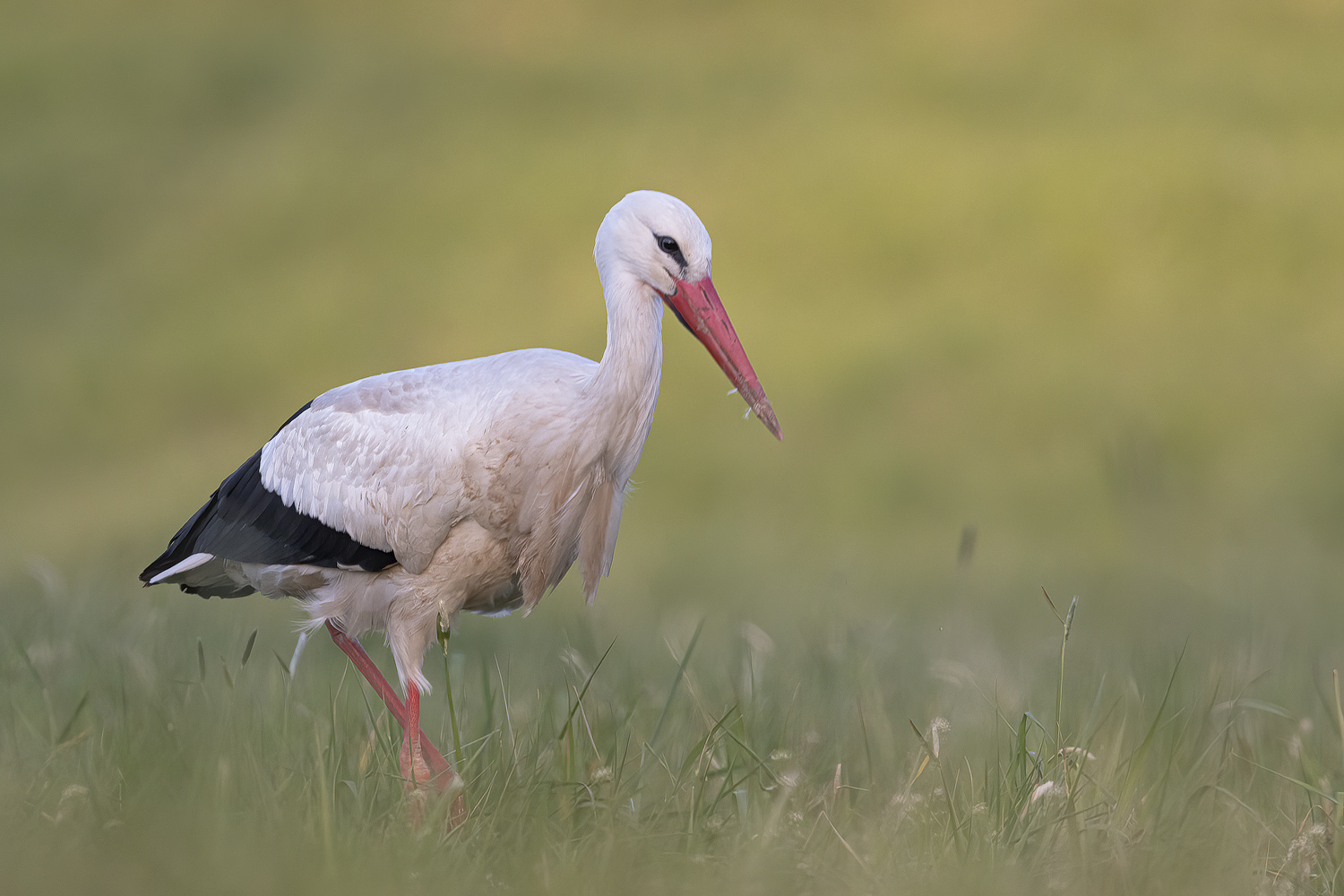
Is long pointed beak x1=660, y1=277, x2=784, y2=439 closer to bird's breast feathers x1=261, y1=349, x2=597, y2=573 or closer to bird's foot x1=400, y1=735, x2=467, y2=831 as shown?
bird's breast feathers x1=261, y1=349, x2=597, y2=573

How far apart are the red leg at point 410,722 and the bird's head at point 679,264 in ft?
4.11

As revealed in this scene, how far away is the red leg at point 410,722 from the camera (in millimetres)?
2994

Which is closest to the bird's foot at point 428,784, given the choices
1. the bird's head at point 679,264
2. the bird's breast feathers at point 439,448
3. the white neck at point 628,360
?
the bird's breast feathers at point 439,448

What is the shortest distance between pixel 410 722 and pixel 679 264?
1.47 metres

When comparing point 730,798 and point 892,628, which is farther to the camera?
point 892,628

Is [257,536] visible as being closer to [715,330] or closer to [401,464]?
[401,464]

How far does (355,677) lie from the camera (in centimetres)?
406

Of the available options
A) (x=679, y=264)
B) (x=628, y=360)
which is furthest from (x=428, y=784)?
(x=679, y=264)

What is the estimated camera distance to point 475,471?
11.1 feet

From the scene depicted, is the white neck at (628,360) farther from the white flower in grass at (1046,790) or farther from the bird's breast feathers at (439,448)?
the white flower in grass at (1046,790)

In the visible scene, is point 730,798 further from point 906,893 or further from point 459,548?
point 459,548

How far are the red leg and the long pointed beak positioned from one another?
126 centimetres

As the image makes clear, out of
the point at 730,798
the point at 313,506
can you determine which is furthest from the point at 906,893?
the point at 313,506

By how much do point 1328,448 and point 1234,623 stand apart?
490 cm
